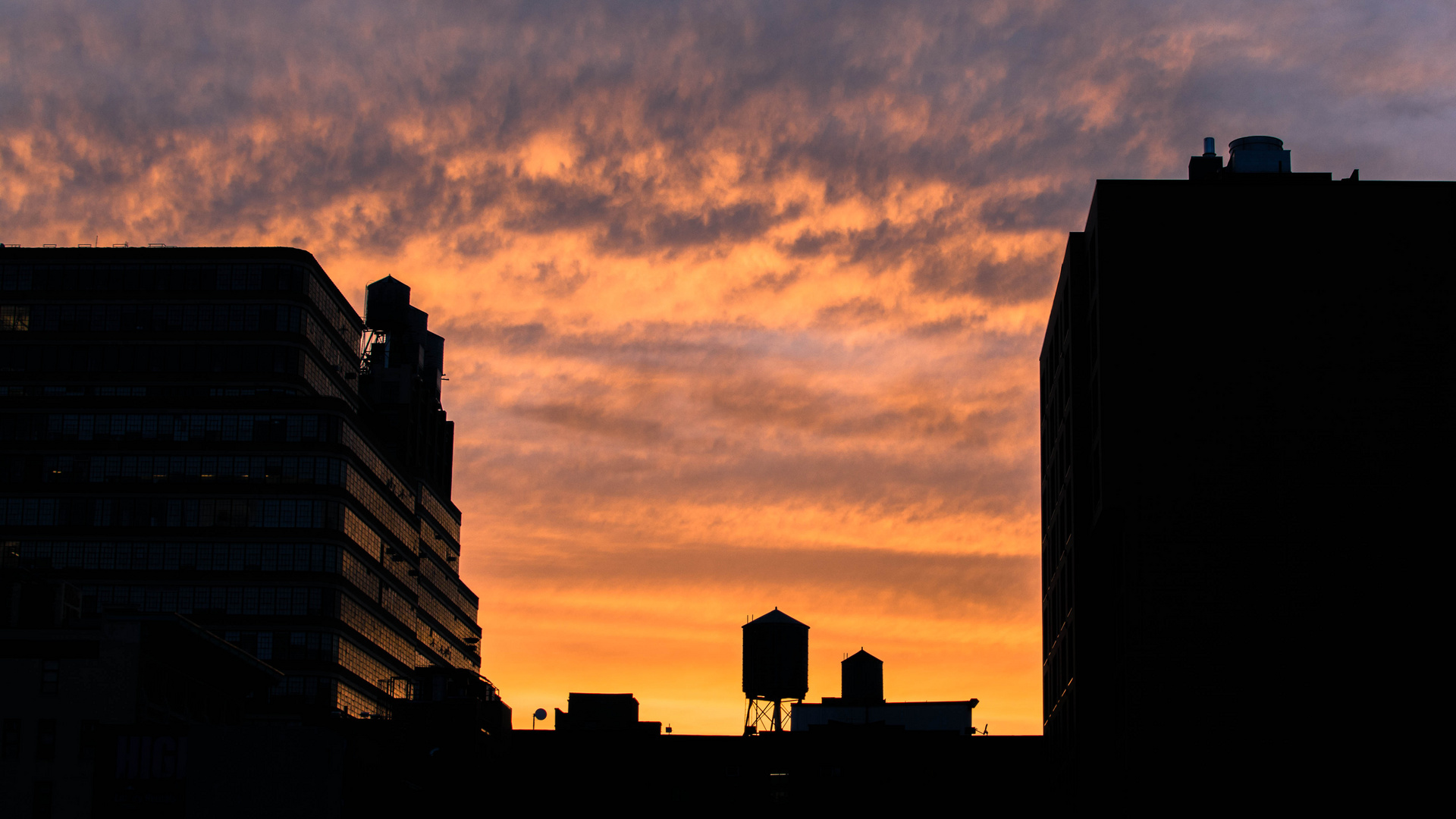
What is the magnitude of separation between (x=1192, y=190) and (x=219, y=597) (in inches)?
3682

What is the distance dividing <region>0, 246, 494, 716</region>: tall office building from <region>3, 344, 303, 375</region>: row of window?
0.48 feet

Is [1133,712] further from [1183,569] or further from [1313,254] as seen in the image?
[1313,254]

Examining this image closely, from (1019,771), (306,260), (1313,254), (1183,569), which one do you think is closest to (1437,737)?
(1183,569)

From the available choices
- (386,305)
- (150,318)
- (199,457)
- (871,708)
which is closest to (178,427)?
(199,457)

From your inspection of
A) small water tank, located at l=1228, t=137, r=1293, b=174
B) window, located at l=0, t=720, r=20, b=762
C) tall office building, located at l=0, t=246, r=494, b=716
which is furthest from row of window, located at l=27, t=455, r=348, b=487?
small water tank, located at l=1228, t=137, r=1293, b=174

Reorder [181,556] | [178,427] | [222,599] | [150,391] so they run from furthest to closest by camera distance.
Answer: [150,391] → [178,427] → [181,556] → [222,599]

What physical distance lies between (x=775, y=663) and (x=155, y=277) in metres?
63.4

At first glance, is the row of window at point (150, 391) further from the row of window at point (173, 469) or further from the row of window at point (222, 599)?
the row of window at point (222, 599)

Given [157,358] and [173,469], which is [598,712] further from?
[157,358]

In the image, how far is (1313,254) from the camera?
79.8 m

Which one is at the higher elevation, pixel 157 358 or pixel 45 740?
pixel 157 358

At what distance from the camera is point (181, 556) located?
472 feet

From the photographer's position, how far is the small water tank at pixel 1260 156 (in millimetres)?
88188

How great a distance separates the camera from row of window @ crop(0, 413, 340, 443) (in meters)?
145
